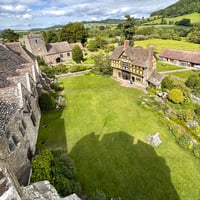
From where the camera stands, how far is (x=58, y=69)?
1759 inches

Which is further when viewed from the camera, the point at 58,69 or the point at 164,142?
the point at 58,69

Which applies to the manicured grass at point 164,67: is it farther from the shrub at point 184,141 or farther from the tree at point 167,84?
the shrub at point 184,141

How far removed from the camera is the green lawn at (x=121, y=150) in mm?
15477

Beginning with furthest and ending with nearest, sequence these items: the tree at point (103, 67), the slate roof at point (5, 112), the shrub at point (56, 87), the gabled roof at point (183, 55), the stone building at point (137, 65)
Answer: the gabled roof at point (183, 55), the tree at point (103, 67), the shrub at point (56, 87), the stone building at point (137, 65), the slate roof at point (5, 112)

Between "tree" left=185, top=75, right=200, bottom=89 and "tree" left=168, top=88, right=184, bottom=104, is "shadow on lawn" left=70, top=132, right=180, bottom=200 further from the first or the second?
"tree" left=185, top=75, right=200, bottom=89

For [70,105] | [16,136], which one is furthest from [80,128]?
[16,136]

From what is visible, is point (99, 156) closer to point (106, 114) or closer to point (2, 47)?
point (106, 114)

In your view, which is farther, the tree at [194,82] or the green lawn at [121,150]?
the tree at [194,82]

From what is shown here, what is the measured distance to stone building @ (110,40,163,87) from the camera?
33.7 meters

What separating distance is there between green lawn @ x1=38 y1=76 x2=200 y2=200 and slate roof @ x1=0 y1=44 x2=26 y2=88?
765 cm

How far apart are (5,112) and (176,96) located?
83.7 feet

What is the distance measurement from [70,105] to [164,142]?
53.7 ft

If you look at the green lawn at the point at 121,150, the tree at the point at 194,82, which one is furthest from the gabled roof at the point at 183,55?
the green lawn at the point at 121,150

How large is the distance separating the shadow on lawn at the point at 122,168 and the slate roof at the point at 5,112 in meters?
7.94
